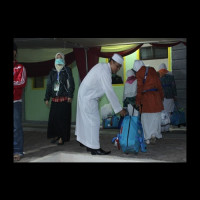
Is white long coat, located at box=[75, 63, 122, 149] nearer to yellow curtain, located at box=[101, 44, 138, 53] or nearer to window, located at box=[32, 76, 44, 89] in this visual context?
yellow curtain, located at box=[101, 44, 138, 53]

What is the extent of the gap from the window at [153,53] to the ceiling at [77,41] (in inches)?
77.8

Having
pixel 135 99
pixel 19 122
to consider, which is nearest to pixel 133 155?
pixel 135 99

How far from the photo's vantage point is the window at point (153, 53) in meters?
8.45

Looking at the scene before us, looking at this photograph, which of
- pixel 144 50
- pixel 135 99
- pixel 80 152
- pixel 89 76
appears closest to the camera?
pixel 89 76

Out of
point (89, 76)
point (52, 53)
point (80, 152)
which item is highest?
point (52, 53)

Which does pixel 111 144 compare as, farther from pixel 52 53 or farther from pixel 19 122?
pixel 52 53

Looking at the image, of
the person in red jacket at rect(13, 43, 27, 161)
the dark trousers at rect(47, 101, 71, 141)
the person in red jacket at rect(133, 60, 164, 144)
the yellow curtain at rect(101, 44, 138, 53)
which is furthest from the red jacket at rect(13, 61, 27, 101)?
the yellow curtain at rect(101, 44, 138, 53)

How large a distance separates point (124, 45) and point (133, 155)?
329cm

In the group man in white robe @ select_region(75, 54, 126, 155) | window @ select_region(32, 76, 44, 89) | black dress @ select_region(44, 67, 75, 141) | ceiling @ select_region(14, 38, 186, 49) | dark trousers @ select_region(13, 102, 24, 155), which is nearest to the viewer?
dark trousers @ select_region(13, 102, 24, 155)

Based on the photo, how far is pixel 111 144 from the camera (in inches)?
220

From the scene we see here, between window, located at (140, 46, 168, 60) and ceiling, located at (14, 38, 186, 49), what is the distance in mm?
1976

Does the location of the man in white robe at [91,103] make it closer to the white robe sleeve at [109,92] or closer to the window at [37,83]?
the white robe sleeve at [109,92]

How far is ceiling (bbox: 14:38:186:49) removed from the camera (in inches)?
248

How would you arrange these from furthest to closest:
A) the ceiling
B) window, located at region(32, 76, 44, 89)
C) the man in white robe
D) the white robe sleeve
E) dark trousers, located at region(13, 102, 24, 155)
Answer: window, located at region(32, 76, 44, 89) → the ceiling → the man in white robe → the white robe sleeve → dark trousers, located at region(13, 102, 24, 155)
